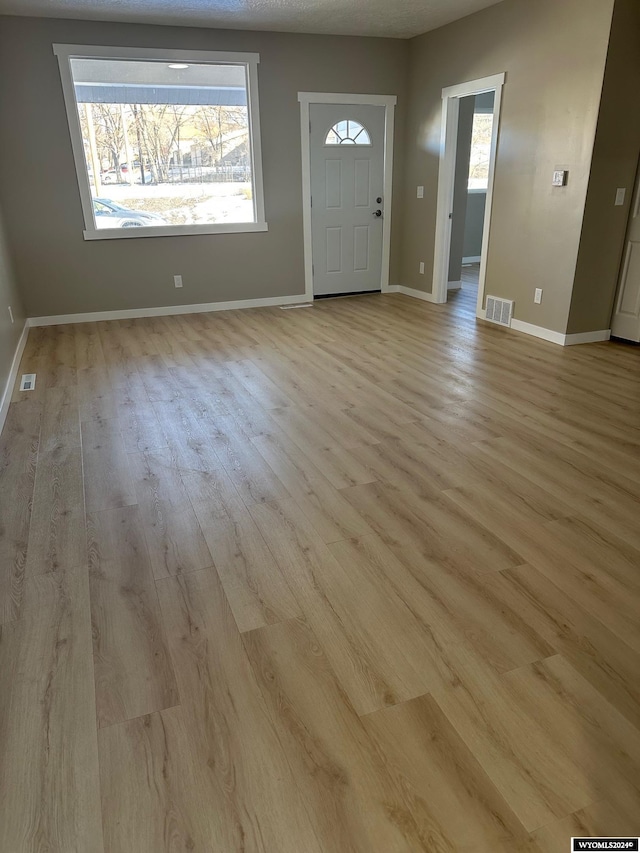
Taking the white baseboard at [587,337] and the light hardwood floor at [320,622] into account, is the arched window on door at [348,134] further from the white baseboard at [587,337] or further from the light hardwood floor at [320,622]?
the light hardwood floor at [320,622]

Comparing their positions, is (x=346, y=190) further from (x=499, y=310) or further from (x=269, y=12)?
(x=499, y=310)

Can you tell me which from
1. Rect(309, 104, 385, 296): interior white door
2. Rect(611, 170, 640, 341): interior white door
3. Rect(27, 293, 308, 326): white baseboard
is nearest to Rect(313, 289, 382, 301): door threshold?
Rect(309, 104, 385, 296): interior white door

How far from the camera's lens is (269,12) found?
16.1 feet

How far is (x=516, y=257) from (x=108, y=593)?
15.1ft


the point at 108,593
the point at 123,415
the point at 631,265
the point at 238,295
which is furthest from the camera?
the point at 238,295

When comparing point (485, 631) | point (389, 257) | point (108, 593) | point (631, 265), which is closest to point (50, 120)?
point (389, 257)

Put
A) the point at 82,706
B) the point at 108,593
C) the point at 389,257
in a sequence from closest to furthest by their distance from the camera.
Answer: the point at 82,706 < the point at 108,593 < the point at 389,257

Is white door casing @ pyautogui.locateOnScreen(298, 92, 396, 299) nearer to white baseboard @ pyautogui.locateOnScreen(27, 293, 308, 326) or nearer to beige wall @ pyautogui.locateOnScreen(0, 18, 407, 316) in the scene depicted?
beige wall @ pyautogui.locateOnScreen(0, 18, 407, 316)

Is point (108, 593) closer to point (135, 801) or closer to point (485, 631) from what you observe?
point (135, 801)

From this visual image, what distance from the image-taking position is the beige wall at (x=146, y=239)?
5.06 m

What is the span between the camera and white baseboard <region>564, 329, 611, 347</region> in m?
4.88

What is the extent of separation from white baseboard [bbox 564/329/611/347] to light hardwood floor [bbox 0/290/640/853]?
1123 millimetres

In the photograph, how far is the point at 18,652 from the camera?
1788 millimetres

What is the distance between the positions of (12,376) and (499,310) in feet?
14.0
